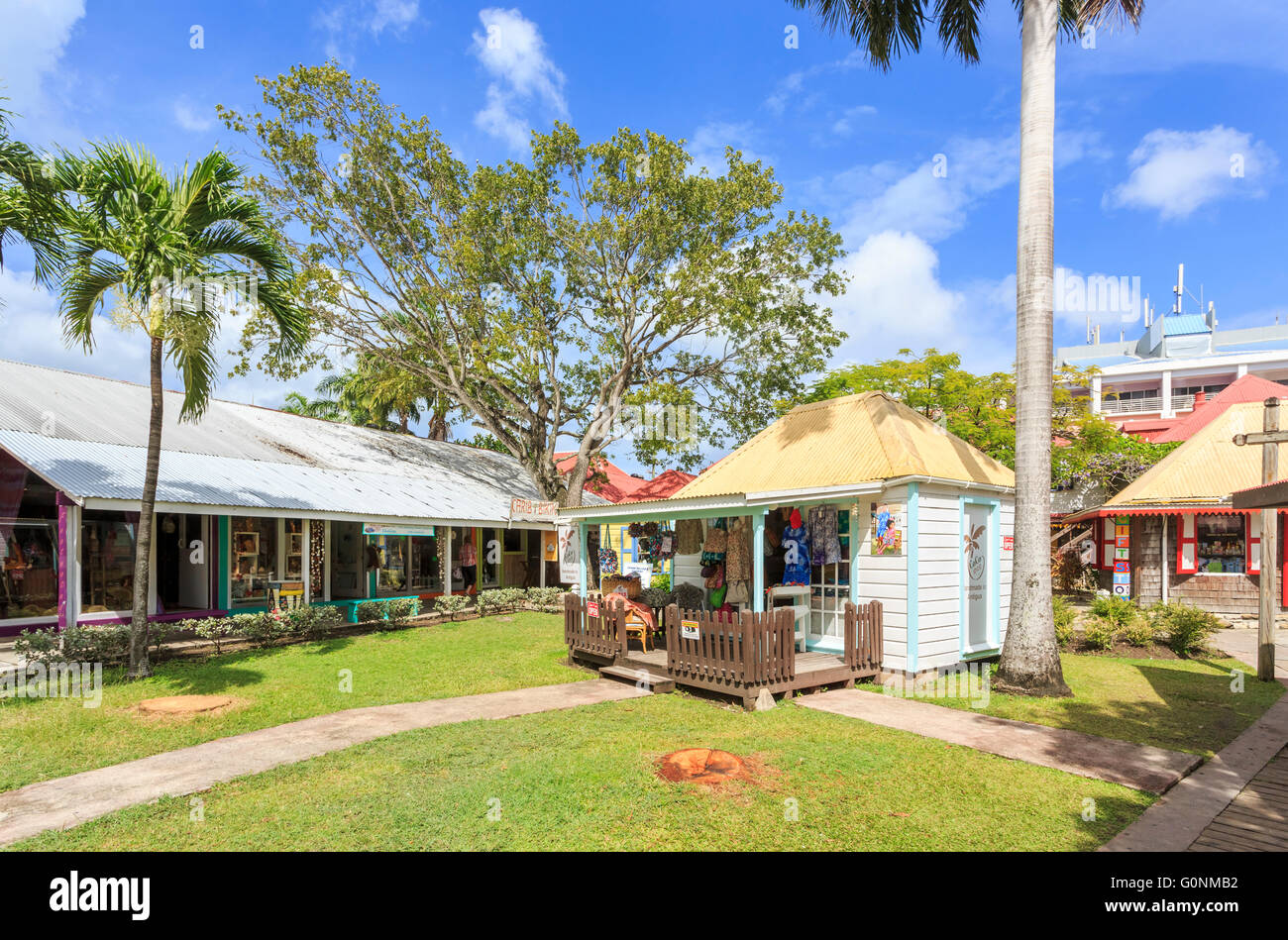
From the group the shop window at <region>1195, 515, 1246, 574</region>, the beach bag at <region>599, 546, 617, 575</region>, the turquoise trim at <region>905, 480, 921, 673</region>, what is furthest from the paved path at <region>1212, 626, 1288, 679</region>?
the beach bag at <region>599, 546, 617, 575</region>

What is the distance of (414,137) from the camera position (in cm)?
1895

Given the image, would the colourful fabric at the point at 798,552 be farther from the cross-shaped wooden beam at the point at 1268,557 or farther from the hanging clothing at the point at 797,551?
the cross-shaped wooden beam at the point at 1268,557

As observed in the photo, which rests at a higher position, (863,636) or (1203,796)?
(863,636)

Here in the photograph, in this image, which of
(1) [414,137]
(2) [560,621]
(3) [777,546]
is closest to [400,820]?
(3) [777,546]

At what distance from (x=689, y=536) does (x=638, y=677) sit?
136 inches

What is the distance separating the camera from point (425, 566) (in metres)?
19.5

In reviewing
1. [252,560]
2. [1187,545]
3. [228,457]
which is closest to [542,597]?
[252,560]

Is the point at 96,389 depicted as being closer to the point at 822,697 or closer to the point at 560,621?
the point at 560,621

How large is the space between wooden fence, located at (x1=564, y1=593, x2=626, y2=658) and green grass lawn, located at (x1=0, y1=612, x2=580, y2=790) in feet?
1.53

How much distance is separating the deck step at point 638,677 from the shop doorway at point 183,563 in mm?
9147

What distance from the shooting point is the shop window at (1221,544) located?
17484 mm

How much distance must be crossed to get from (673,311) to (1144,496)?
42.3 feet

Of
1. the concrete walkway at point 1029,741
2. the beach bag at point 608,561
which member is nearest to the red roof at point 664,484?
the beach bag at point 608,561

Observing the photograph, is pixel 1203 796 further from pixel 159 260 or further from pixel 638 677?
pixel 159 260
